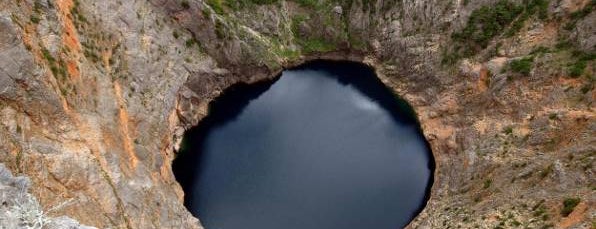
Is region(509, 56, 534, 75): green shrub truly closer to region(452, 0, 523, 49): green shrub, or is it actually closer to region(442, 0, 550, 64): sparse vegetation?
→ region(442, 0, 550, 64): sparse vegetation

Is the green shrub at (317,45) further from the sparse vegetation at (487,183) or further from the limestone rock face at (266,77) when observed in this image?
the sparse vegetation at (487,183)

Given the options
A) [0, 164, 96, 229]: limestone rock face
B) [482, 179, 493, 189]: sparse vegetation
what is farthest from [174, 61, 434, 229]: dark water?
[0, 164, 96, 229]: limestone rock face

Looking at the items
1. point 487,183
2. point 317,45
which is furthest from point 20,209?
point 317,45

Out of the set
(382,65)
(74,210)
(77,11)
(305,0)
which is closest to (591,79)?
(382,65)

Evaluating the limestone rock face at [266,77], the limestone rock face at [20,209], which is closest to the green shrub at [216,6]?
the limestone rock face at [266,77]

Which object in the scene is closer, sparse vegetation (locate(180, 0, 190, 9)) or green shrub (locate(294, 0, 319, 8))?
sparse vegetation (locate(180, 0, 190, 9))

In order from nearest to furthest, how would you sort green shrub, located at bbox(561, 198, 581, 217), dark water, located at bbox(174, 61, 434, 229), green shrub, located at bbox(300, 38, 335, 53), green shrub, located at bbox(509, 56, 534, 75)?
green shrub, located at bbox(561, 198, 581, 217)
dark water, located at bbox(174, 61, 434, 229)
green shrub, located at bbox(509, 56, 534, 75)
green shrub, located at bbox(300, 38, 335, 53)

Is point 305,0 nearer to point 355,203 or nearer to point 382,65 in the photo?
point 382,65
